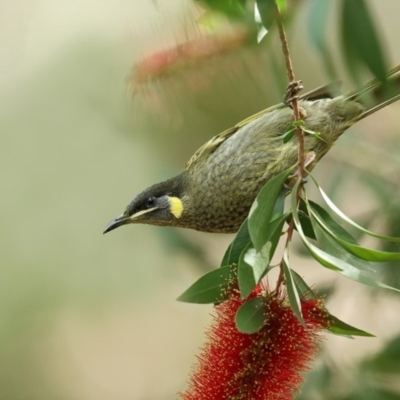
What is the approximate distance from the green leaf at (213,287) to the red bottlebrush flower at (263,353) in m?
0.01

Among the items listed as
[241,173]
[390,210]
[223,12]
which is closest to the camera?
[223,12]

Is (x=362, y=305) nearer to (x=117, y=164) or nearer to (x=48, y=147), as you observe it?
(x=117, y=164)

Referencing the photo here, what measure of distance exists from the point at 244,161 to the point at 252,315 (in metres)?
0.30

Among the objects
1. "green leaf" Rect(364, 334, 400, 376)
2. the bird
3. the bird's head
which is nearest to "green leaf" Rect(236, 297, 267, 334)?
the bird

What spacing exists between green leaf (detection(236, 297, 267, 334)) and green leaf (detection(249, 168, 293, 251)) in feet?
0.26

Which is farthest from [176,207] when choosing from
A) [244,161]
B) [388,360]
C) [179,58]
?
[388,360]

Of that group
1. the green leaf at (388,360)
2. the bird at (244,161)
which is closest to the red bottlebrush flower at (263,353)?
the bird at (244,161)

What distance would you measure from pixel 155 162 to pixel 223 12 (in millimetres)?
1293

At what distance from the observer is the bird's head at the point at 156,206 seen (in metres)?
0.95

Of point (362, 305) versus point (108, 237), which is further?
point (108, 237)

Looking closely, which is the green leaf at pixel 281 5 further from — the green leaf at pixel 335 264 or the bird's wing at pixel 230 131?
the bird's wing at pixel 230 131

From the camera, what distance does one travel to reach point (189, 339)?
79.6 inches

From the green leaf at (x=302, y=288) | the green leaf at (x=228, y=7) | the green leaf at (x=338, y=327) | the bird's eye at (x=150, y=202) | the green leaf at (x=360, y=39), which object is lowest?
the green leaf at (x=338, y=327)

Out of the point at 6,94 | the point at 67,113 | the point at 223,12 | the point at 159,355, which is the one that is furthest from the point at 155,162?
the point at 223,12
